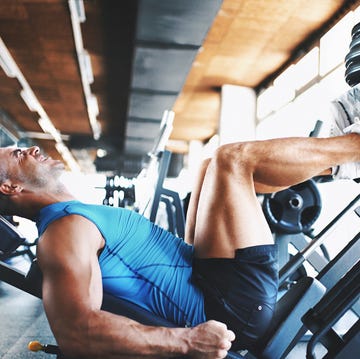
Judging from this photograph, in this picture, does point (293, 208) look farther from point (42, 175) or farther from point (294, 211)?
point (42, 175)

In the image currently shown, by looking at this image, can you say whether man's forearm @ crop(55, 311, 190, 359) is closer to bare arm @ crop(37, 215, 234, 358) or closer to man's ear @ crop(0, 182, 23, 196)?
bare arm @ crop(37, 215, 234, 358)

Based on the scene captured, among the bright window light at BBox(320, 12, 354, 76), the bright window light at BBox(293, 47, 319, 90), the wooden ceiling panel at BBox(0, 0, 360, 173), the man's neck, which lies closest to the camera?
the man's neck

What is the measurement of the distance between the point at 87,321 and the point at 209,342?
0.26 meters

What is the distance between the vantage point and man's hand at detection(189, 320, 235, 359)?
88 cm

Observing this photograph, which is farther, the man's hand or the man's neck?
the man's neck

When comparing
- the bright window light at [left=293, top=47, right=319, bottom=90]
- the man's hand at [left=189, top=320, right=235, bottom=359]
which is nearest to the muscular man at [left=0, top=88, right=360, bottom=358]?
the man's hand at [left=189, top=320, right=235, bottom=359]

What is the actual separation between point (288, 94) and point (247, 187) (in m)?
4.67

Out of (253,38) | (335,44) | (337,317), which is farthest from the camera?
(253,38)

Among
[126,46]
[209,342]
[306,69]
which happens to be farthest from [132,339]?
[126,46]

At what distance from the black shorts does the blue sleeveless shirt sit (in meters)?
0.06

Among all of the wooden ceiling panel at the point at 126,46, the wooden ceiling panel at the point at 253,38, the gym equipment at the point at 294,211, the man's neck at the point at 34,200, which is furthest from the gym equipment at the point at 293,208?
the wooden ceiling panel at the point at 253,38

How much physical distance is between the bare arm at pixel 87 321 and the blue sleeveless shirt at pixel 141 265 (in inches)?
3.5

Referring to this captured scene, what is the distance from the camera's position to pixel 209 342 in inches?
35.1

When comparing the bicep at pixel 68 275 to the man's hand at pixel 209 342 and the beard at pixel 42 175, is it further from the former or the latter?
the beard at pixel 42 175
